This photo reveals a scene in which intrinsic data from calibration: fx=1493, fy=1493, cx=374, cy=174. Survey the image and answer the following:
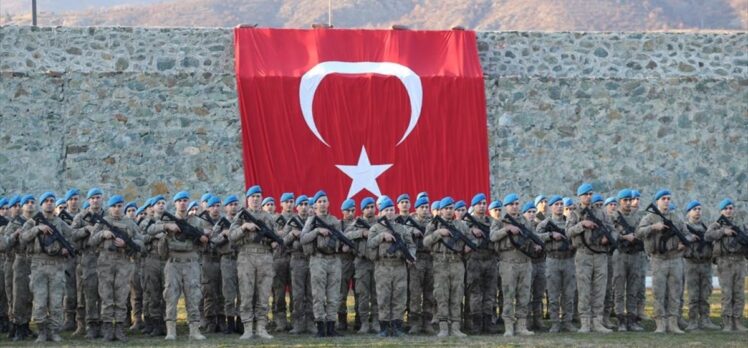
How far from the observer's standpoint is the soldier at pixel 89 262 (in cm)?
1644

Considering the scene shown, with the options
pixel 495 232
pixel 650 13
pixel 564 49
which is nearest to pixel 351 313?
pixel 495 232

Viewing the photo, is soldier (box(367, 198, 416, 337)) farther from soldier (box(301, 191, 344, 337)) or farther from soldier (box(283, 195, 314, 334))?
soldier (box(283, 195, 314, 334))

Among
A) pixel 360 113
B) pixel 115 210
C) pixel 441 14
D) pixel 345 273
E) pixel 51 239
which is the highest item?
pixel 441 14

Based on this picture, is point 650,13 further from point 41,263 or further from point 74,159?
point 41,263

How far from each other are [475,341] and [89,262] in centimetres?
446

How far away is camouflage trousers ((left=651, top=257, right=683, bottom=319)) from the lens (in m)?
16.9

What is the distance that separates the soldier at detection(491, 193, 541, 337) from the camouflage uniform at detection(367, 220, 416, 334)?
3.38 ft

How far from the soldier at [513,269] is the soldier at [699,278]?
6.78 ft

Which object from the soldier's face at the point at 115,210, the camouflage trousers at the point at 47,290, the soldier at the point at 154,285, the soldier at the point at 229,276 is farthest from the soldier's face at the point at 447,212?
the camouflage trousers at the point at 47,290

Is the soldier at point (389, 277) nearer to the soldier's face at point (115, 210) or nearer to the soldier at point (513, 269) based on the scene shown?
the soldier at point (513, 269)

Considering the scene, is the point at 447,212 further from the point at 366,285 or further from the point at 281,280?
the point at 281,280

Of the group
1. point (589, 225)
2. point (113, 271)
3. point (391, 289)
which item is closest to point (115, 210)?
point (113, 271)

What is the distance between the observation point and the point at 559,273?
17344 millimetres

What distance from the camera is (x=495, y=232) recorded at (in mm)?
16641
